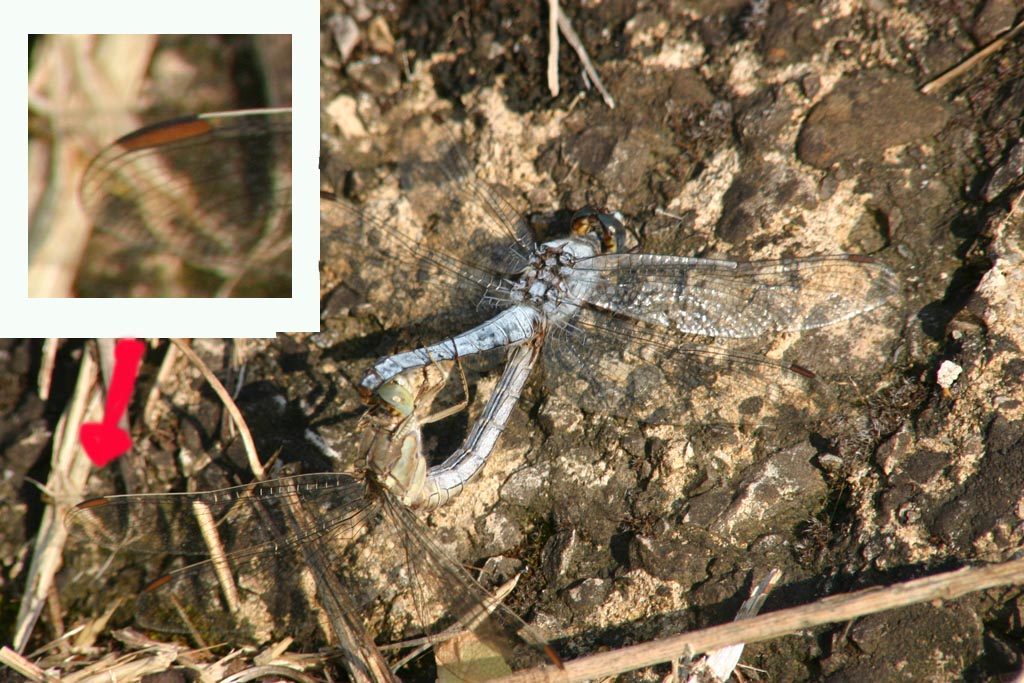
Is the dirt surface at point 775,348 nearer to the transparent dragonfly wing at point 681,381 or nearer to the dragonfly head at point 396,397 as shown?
the transparent dragonfly wing at point 681,381

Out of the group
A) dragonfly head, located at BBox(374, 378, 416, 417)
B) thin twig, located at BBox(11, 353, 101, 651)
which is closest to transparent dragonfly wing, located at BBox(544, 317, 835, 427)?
dragonfly head, located at BBox(374, 378, 416, 417)

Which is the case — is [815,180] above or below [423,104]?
below

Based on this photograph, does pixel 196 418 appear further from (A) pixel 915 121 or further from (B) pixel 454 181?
(A) pixel 915 121

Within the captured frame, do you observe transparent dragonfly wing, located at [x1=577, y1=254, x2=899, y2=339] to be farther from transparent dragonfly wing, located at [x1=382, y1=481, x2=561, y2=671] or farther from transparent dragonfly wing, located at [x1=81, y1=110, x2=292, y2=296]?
transparent dragonfly wing, located at [x1=81, y1=110, x2=292, y2=296]

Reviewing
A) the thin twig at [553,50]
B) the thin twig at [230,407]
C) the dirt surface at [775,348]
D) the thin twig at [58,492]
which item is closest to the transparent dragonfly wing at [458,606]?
the dirt surface at [775,348]

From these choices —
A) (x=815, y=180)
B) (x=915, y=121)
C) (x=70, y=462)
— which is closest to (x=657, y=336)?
(x=815, y=180)

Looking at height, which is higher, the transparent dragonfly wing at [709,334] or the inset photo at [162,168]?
the inset photo at [162,168]
